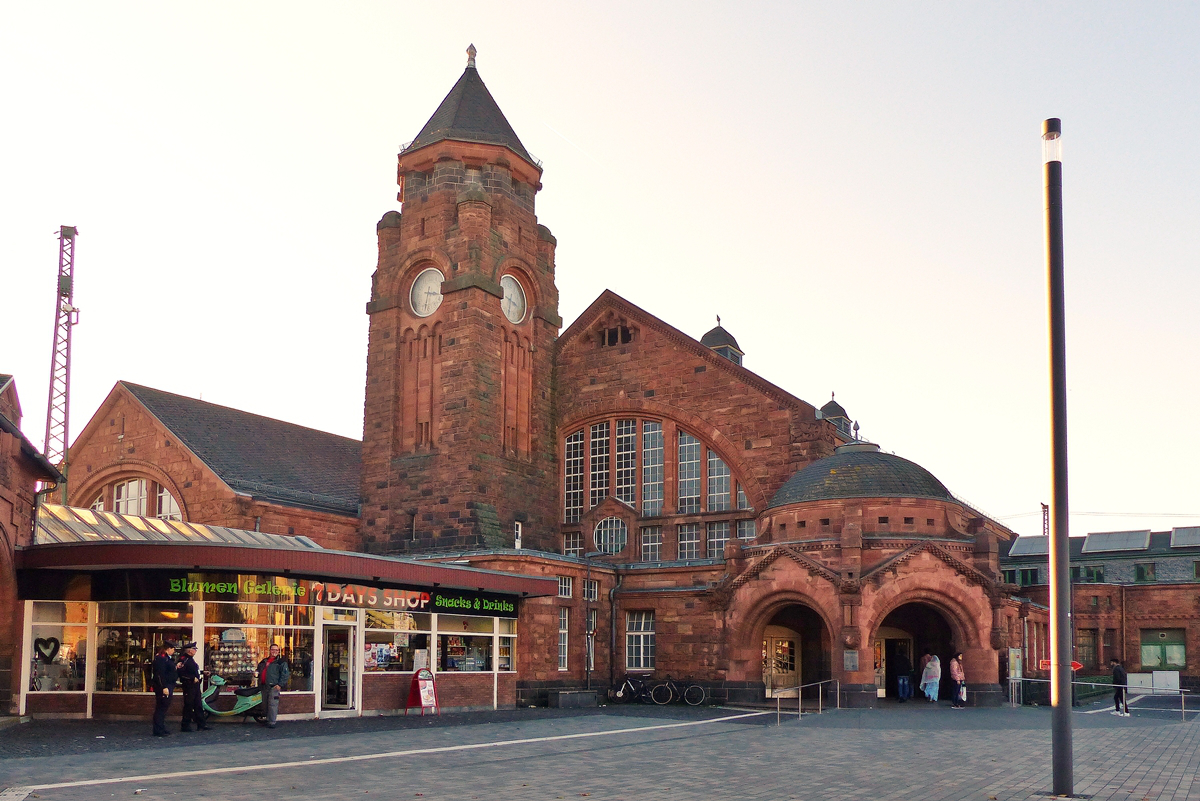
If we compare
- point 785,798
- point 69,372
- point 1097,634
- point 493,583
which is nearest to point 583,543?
point 493,583

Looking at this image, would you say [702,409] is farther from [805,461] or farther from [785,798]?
[785,798]

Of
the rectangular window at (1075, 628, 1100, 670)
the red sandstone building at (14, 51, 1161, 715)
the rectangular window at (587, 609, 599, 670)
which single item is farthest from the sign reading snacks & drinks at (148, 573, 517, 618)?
the rectangular window at (1075, 628, 1100, 670)

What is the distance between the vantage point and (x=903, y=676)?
34.4 meters

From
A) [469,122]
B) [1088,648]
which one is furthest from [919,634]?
[1088,648]

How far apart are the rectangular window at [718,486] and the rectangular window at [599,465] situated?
3.86 m

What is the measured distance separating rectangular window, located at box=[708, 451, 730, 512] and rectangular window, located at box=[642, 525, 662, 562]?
6.59 ft

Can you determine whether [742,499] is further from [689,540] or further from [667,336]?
[667,336]

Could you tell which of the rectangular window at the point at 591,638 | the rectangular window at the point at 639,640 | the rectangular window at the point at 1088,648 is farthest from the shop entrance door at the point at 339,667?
the rectangular window at the point at 1088,648

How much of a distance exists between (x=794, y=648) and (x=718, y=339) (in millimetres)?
14303

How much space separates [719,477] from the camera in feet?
129

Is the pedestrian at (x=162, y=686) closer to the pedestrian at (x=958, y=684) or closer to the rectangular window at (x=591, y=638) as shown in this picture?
the rectangular window at (x=591, y=638)

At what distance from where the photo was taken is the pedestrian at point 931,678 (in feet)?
106

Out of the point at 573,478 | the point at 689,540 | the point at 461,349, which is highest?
the point at 461,349

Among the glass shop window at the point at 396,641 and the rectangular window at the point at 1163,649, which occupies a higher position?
the glass shop window at the point at 396,641
